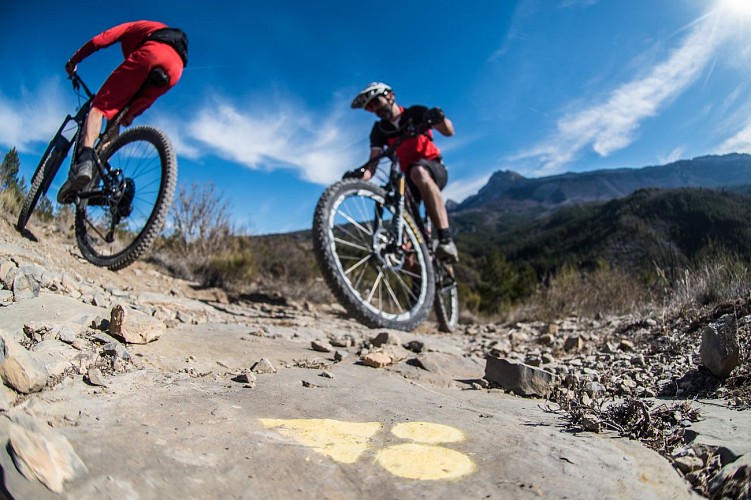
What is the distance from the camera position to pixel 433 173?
394 cm

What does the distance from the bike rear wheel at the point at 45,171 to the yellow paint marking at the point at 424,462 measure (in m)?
4.05

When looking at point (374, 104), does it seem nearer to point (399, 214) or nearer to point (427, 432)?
point (399, 214)

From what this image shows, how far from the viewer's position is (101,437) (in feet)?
2.74

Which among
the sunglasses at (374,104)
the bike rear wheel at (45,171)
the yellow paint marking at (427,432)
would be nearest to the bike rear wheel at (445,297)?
the sunglasses at (374,104)

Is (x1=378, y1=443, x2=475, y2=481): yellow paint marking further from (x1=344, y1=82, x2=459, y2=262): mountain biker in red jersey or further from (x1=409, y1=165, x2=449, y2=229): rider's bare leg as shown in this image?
(x1=409, y1=165, x2=449, y2=229): rider's bare leg

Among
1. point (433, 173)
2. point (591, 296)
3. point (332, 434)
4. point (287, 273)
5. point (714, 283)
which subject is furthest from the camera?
point (287, 273)

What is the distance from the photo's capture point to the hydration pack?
3.13 m

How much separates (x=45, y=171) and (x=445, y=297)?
4.09 m

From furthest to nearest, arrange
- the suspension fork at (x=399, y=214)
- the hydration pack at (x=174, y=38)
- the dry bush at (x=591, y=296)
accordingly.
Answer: the dry bush at (x=591, y=296) → the suspension fork at (x=399, y=214) → the hydration pack at (x=174, y=38)

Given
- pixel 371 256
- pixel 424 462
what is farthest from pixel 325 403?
pixel 371 256

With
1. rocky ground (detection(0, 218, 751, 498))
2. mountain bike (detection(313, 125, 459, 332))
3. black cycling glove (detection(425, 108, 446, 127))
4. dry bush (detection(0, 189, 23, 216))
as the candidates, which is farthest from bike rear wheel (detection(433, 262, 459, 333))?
dry bush (detection(0, 189, 23, 216))

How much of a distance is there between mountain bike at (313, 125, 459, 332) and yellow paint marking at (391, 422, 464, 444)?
5.73 feet

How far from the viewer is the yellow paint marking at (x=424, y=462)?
2.66ft

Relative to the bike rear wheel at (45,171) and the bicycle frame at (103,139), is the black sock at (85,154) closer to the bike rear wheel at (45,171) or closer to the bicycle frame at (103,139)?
the bicycle frame at (103,139)
